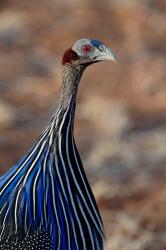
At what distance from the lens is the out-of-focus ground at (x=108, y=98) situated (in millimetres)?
5914

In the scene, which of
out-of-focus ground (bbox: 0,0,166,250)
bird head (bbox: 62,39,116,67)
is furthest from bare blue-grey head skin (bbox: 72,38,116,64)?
out-of-focus ground (bbox: 0,0,166,250)

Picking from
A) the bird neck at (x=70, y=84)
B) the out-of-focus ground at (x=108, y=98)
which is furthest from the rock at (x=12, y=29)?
the bird neck at (x=70, y=84)

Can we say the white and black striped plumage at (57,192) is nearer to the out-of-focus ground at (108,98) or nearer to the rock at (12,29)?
the out-of-focus ground at (108,98)

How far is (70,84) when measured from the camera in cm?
393

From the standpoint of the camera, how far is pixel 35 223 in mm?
3926

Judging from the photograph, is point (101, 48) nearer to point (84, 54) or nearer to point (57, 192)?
point (84, 54)

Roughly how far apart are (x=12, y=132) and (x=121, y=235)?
4.69 feet

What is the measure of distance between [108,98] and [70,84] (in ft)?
10.2

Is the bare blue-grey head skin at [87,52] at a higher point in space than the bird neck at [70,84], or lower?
higher

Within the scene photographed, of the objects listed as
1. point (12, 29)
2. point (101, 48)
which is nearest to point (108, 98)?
point (12, 29)

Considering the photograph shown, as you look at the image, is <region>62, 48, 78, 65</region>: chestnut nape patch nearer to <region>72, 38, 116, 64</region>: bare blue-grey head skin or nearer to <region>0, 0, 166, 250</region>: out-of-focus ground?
<region>72, 38, 116, 64</region>: bare blue-grey head skin

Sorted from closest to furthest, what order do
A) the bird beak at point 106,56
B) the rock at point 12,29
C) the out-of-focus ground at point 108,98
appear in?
the bird beak at point 106,56 → the out-of-focus ground at point 108,98 → the rock at point 12,29

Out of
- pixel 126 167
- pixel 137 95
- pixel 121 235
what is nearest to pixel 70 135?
pixel 121 235

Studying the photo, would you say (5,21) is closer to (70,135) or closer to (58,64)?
(58,64)
